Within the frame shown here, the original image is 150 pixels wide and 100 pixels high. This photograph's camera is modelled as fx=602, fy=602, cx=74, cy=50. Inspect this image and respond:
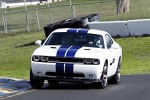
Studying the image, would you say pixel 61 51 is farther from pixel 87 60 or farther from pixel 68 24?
pixel 68 24

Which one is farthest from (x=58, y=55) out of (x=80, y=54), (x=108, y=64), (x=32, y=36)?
(x=32, y=36)

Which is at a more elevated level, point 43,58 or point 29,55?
point 43,58

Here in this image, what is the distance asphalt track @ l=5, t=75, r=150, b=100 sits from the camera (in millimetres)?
13344

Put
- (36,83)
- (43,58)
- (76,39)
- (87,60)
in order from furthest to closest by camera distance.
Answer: (76,39) < (36,83) < (43,58) < (87,60)

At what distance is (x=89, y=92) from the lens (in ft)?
46.8

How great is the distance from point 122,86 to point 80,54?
1.97 metres

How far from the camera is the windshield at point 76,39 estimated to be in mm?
15598

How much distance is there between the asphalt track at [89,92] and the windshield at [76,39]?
1137mm

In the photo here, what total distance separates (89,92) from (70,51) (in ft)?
3.73

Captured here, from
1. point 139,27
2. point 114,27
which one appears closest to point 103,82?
point 139,27

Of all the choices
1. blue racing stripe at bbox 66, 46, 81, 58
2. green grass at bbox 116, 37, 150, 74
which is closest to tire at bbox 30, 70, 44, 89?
blue racing stripe at bbox 66, 46, 81, 58

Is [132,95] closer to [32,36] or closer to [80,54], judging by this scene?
[80,54]

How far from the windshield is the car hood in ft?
1.22

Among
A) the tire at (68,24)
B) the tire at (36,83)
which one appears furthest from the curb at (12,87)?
the tire at (68,24)
